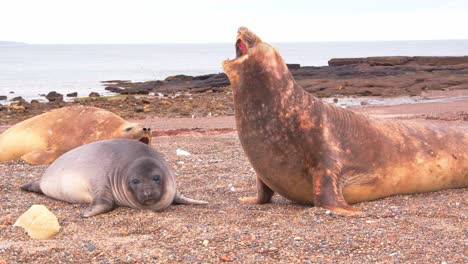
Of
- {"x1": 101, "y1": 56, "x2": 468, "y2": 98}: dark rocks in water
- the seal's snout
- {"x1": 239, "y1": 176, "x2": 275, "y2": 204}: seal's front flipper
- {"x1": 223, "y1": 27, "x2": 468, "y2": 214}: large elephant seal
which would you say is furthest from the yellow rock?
{"x1": 101, "y1": 56, "x2": 468, "y2": 98}: dark rocks in water

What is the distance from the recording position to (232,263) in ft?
13.6

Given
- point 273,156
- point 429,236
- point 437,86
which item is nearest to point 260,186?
point 273,156

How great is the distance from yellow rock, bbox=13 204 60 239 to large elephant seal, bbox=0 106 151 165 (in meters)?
4.07

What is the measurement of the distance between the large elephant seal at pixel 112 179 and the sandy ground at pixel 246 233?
0.13 meters

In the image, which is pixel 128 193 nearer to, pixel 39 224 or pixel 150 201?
pixel 150 201

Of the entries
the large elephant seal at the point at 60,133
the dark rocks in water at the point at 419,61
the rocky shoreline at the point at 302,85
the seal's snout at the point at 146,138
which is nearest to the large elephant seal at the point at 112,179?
the seal's snout at the point at 146,138

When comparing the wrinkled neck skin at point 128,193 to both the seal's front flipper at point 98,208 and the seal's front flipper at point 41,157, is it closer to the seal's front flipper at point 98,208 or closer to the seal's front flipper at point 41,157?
the seal's front flipper at point 98,208

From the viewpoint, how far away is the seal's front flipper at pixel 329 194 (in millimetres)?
5527

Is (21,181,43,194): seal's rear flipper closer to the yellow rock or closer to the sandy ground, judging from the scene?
the sandy ground

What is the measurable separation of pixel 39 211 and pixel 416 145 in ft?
11.6

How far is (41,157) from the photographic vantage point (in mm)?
9281

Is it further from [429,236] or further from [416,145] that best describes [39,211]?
[416,145]

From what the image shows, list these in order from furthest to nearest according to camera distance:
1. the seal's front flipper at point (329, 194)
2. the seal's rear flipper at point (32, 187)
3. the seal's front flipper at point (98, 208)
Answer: the seal's rear flipper at point (32, 187) < the seal's front flipper at point (98, 208) < the seal's front flipper at point (329, 194)

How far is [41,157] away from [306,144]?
4.86m
